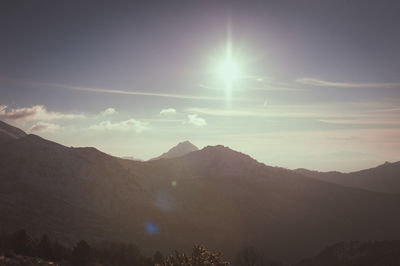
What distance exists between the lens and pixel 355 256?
8631cm

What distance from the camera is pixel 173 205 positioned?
15212 cm

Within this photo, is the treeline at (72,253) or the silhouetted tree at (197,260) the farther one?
the treeline at (72,253)

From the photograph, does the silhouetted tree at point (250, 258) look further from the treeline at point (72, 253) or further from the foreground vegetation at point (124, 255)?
the treeline at point (72, 253)

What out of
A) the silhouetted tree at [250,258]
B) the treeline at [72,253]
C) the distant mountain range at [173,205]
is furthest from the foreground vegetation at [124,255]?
the distant mountain range at [173,205]

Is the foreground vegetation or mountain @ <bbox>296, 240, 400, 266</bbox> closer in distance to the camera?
the foreground vegetation

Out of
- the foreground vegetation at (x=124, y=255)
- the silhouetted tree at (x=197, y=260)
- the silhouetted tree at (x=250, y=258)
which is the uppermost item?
the silhouetted tree at (x=197, y=260)

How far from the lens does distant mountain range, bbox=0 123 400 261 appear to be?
378 feet

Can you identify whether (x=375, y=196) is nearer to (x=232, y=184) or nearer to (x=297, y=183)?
(x=297, y=183)

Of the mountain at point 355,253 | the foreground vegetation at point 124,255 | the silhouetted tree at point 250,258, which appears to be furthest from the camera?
the mountain at point 355,253

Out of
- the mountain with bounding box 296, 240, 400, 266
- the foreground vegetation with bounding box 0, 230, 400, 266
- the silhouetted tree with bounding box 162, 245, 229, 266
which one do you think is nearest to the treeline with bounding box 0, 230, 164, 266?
the foreground vegetation with bounding box 0, 230, 400, 266

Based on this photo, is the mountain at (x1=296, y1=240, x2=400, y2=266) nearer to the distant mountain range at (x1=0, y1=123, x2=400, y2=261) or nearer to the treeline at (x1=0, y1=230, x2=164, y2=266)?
the distant mountain range at (x1=0, y1=123, x2=400, y2=261)

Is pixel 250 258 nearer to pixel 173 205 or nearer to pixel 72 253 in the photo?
pixel 72 253

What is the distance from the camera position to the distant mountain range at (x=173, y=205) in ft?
378

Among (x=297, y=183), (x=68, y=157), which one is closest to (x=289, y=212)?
(x=297, y=183)
